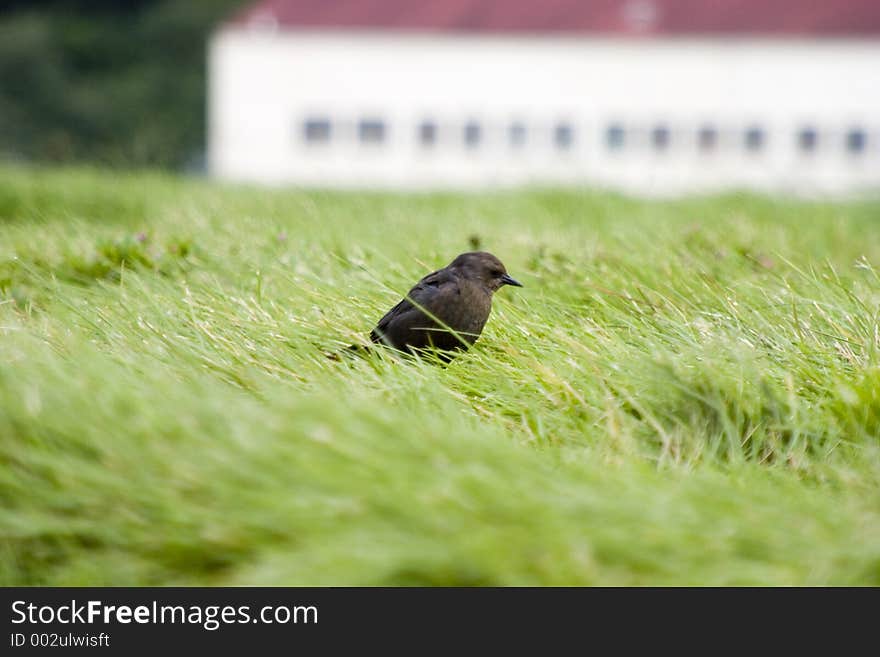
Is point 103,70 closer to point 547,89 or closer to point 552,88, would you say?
point 547,89

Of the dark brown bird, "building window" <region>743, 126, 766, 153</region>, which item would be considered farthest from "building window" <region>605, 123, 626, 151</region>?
the dark brown bird

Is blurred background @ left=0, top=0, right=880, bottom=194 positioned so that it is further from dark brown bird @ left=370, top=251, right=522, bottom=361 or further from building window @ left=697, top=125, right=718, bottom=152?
dark brown bird @ left=370, top=251, right=522, bottom=361

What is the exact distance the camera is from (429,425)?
2744 millimetres

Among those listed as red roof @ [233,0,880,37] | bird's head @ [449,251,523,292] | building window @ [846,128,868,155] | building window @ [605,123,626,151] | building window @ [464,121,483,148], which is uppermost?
red roof @ [233,0,880,37]

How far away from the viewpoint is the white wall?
27.9m

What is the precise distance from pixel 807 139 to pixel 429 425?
2772 cm

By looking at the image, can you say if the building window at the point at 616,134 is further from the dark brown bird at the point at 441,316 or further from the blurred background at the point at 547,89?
the dark brown bird at the point at 441,316

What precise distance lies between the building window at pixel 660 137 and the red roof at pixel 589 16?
2201 mm

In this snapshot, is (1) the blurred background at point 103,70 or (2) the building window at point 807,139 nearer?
(2) the building window at point 807,139

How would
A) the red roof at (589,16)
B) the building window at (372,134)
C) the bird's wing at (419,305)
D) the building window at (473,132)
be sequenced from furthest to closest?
the building window at (372,134)
the building window at (473,132)
the red roof at (589,16)
the bird's wing at (419,305)

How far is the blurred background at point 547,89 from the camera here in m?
27.8

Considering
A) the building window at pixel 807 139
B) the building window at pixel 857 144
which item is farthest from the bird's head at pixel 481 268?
the building window at pixel 857 144

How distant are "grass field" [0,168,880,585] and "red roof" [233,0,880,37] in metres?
23.9

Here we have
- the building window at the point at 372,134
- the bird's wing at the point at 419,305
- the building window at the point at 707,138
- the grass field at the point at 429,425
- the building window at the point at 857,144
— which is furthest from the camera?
the building window at the point at 372,134
